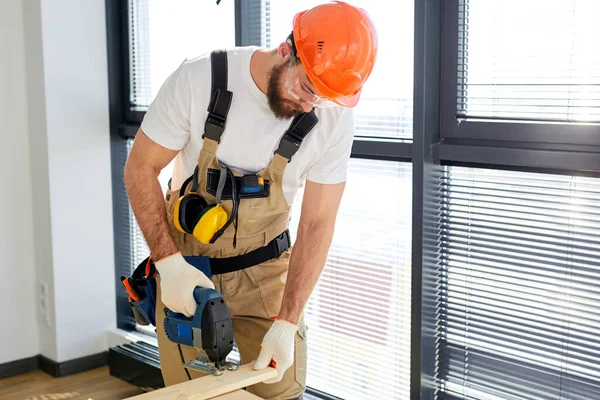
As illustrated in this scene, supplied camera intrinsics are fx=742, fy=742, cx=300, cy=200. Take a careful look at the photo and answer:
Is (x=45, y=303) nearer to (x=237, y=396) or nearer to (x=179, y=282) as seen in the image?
(x=179, y=282)

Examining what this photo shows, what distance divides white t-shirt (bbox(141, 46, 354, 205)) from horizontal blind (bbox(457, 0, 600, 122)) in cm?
50

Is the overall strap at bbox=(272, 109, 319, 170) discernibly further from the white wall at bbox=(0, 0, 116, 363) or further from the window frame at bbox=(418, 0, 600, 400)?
the white wall at bbox=(0, 0, 116, 363)

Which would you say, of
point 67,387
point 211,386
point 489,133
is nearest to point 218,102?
point 211,386

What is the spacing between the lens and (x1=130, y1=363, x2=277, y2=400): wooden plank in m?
1.86

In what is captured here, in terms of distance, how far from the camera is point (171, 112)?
7.03 feet

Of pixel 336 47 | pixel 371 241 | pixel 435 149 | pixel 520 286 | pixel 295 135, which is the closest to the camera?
pixel 336 47

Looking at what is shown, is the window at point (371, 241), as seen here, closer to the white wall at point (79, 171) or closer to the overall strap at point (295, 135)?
the overall strap at point (295, 135)

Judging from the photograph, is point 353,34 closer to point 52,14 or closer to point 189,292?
point 189,292

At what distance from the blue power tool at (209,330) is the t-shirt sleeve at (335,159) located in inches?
20.1

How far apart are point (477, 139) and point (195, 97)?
94 cm

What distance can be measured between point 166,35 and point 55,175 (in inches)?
35.1

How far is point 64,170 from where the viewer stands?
3.73m

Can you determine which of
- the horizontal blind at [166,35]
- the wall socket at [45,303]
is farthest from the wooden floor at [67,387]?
the horizontal blind at [166,35]

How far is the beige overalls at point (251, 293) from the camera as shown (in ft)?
7.38
